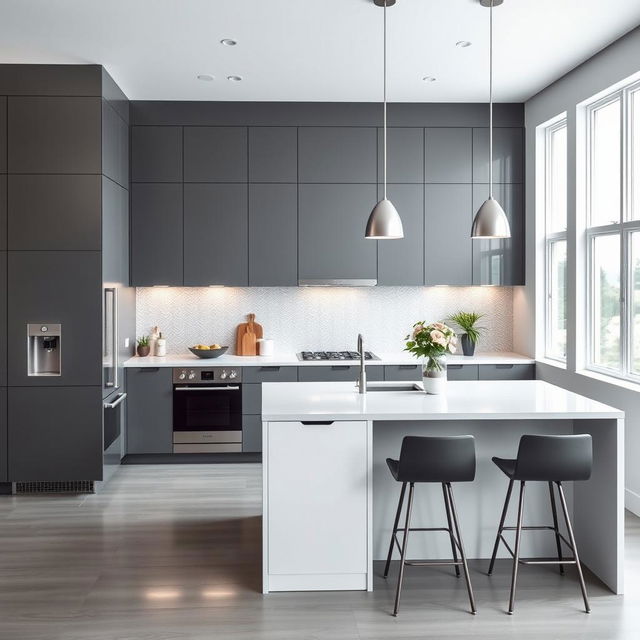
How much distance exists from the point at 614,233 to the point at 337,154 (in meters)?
2.44

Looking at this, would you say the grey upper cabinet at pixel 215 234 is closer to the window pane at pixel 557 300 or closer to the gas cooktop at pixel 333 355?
the gas cooktop at pixel 333 355

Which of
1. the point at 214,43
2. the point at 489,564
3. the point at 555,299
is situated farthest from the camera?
the point at 555,299

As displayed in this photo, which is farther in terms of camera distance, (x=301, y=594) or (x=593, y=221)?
(x=593, y=221)

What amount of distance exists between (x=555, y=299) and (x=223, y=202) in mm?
2986

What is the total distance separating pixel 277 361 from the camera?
5.76 meters

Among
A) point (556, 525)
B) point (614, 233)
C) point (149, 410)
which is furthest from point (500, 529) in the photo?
point (149, 410)

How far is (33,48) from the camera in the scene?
14.6 ft

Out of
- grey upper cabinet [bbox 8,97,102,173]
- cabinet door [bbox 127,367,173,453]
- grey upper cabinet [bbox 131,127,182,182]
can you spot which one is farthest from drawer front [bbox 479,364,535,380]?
grey upper cabinet [bbox 8,97,102,173]

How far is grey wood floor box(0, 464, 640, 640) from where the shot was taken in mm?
2914

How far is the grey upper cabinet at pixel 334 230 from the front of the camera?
595 cm

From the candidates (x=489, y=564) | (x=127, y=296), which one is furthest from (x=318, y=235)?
→ (x=489, y=564)

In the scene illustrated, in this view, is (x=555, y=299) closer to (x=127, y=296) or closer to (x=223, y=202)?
(x=223, y=202)

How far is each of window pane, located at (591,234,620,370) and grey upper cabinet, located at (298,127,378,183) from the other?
2.06m

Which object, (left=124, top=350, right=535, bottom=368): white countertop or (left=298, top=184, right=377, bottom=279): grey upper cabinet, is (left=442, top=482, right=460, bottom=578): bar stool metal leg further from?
(left=298, top=184, right=377, bottom=279): grey upper cabinet
